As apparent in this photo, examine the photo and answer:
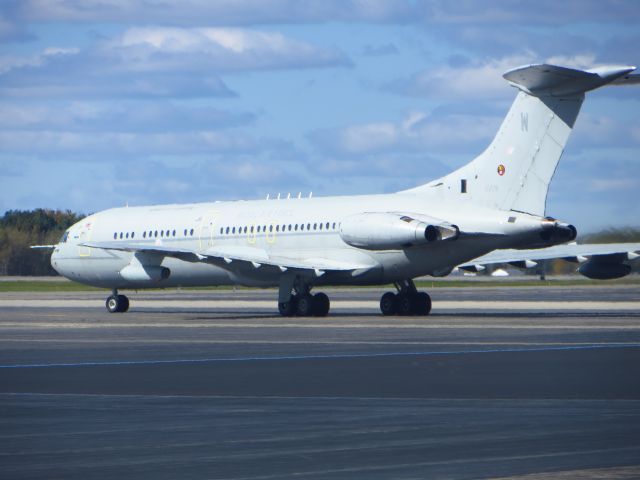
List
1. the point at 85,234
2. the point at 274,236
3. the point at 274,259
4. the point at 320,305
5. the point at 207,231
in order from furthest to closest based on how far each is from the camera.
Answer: the point at 85,234 < the point at 207,231 < the point at 274,236 < the point at 274,259 < the point at 320,305

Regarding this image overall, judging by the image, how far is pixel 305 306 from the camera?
45844mm

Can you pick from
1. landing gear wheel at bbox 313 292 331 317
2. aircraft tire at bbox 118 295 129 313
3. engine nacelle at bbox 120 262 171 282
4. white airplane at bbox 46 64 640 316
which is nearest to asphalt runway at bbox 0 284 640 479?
white airplane at bbox 46 64 640 316

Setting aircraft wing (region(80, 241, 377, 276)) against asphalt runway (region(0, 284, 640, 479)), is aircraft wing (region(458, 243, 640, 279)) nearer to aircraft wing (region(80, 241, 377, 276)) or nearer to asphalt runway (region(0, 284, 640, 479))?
aircraft wing (region(80, 241, 377, 276))

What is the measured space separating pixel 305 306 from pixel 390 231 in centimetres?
507

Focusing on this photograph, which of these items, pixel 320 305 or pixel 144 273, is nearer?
pixel 320 305

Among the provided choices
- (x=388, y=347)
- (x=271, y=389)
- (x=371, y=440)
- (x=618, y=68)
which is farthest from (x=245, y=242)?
(x=371, y=440)

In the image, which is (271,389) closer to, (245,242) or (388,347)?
(388,347)

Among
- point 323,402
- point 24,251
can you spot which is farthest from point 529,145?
point 24,251

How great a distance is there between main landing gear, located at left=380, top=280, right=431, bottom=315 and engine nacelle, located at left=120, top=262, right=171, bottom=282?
8414 mm

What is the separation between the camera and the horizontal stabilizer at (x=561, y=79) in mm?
38969

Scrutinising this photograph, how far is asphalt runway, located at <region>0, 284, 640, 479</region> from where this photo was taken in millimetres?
12828

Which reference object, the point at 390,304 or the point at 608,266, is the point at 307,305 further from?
the point at 608,266

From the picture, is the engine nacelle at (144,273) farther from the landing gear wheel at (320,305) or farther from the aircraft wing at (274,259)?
the landing gear wheel at (320,305)

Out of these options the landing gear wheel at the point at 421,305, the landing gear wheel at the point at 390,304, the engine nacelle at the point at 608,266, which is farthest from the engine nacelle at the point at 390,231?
the engine nacelle at the point at 608,266
